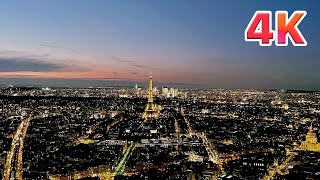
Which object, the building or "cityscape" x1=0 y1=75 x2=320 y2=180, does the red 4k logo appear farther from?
the building

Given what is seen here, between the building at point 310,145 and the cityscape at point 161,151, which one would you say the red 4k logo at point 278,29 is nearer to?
the cityscape at point 161,151

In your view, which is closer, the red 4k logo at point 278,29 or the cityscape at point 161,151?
the red 4k logo at point 278,29

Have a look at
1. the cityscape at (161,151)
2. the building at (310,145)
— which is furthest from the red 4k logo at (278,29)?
the building at (310,145)

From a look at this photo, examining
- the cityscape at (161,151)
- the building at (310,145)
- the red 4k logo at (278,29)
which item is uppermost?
the red 4k logo at (278,29)

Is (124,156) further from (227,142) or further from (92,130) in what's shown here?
(92,130)

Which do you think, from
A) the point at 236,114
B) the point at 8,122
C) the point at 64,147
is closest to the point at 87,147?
the point at 64,147

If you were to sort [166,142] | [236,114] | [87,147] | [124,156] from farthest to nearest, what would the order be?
[236,114] < [166,142] < [87,147] < [124,156]

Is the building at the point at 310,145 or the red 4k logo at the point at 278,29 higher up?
the red 4k logo at the point at 278,29

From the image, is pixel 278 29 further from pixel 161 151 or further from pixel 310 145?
pixel 310 145

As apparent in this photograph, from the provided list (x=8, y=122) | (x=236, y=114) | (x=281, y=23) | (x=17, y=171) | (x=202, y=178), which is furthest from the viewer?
(x=236, y=114)
